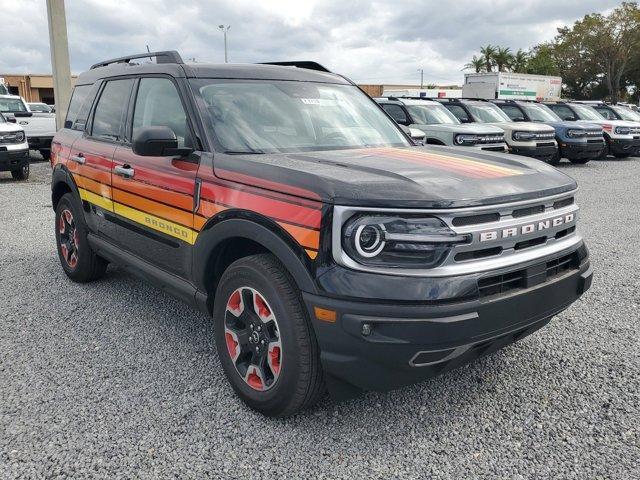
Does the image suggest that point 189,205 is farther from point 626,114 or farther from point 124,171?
point 626,114

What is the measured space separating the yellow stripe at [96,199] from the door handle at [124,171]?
280 millimetres

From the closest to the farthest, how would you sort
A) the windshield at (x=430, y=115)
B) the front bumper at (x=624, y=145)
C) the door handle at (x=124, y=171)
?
the door handle at (x=124, y=171) → the windshield at (x=430, y=115) → the front bumper at (x=624, y=145)

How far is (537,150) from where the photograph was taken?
14.0 meters

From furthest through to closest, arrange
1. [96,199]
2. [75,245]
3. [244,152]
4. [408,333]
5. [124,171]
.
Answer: [75,245] → [96,199] → [124,171] → [244,152] → [408,333]

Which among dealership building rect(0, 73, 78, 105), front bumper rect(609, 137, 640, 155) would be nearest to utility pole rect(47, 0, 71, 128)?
front bumper rect(609, 137, 640, 155)

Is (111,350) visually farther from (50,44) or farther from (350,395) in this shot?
(50,44)

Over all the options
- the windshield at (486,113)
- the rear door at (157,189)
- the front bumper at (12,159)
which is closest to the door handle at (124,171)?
the rear door at (157,189)

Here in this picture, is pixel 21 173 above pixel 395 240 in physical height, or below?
below

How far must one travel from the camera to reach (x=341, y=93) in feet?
13.5

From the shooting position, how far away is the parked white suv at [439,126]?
1236 cm

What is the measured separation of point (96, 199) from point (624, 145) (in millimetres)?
16990

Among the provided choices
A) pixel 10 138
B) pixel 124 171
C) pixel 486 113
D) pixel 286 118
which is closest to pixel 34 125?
pixel 10 138

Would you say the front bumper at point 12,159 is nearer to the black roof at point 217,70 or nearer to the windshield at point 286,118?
the black roof at point 217,70

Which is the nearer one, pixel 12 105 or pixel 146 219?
pixel 146 219
